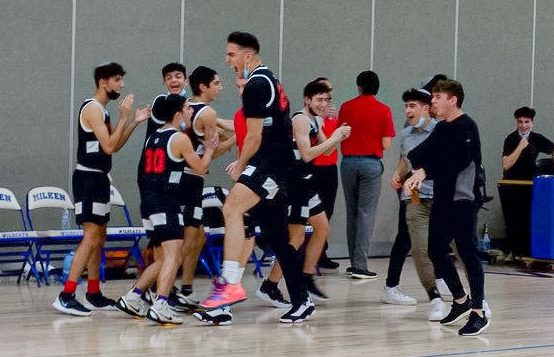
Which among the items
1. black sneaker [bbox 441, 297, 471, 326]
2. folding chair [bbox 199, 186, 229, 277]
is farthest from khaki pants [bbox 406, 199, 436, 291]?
folding chair [bbox 199, 186, 229, 277]

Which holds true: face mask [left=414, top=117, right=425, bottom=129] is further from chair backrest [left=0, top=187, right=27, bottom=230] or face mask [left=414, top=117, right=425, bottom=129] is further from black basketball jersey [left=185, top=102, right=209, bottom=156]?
chair backrest [left=0, top=187, right=27, bottom=230]

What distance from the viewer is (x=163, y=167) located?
24.7ft

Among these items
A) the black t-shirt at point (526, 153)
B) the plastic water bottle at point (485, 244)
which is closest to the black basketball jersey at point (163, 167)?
the black t-shirt at point (526, 153)

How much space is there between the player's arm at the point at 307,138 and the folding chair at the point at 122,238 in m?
2.46

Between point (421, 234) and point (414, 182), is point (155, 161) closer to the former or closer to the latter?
point (414, 182)

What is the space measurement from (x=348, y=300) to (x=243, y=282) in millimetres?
1566

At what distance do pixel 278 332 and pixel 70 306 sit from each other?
60.7 inches

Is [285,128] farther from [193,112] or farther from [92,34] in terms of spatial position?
[92,34]

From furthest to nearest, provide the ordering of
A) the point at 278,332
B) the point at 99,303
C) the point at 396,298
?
the point at 396,298 < the point at 99,303 < the point at 278,332

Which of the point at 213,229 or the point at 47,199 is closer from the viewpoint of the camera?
the point at 47,199

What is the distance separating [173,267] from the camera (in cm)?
741

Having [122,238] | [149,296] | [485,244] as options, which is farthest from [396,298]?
[485,244]

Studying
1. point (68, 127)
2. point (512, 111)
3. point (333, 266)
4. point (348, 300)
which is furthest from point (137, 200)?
point (512, 111)

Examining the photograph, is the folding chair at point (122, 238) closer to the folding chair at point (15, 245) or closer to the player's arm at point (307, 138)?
the folding chair at point (15, 245)
